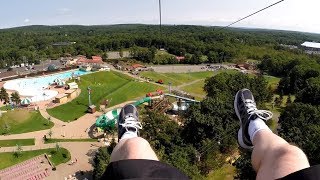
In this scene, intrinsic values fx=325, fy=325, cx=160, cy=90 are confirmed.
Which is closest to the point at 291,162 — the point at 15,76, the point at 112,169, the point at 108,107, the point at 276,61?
the point at 112,169

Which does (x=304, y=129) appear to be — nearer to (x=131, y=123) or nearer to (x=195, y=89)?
(x=131, y=123)

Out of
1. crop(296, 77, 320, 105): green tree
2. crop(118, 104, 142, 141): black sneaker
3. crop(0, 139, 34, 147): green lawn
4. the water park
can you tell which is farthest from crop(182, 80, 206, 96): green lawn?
crop(118, 104, 142, 141): black sneaker

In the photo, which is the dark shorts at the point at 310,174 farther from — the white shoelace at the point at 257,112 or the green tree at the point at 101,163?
the green tree at the point at 101,163

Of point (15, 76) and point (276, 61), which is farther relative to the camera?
point (276, 61)

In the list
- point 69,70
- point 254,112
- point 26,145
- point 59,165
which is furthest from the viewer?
point 69,70

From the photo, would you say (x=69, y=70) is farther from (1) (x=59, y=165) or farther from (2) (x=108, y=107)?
(1) (x=59, y=165)

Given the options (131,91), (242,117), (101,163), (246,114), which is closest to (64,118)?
(131,91)

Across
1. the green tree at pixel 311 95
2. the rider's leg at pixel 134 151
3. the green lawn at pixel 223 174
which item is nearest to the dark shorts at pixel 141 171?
the rider's leg at pixel 134 151

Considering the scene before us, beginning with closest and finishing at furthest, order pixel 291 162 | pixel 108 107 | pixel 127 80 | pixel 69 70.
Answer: pixel 291 162, pixel 108 107, pixel 127 80, pixel 69 70

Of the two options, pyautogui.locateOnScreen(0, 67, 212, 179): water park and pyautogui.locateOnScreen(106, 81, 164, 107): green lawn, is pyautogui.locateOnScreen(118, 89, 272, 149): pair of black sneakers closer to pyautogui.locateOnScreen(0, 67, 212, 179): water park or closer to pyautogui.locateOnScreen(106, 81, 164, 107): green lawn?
pyautogui.locateOnScreen(0, 67, 212, 179): water park
